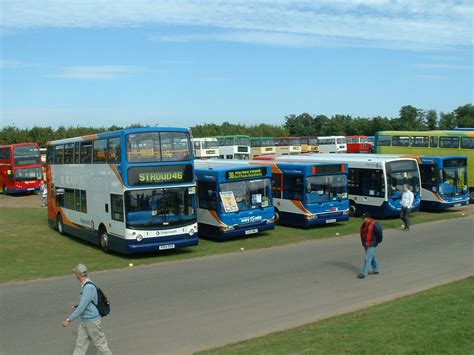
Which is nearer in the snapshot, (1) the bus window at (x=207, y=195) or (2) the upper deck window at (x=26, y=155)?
(1) the bus window at (x=207, y=195)

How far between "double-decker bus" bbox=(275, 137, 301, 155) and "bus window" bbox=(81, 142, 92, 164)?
4582cm

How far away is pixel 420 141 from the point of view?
37.3 meters

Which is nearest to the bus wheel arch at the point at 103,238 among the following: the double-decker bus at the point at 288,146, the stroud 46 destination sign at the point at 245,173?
the stroud 46 destination sign at the point at 245,173

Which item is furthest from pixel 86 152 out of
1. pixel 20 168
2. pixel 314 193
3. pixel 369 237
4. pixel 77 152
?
pixel 20 168

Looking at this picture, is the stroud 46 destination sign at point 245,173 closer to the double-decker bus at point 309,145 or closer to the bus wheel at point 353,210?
the bus wheel at point 353,210

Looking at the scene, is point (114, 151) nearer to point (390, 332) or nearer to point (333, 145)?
point (390, 332)

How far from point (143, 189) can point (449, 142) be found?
78.5 ft

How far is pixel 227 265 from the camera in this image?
1684cm

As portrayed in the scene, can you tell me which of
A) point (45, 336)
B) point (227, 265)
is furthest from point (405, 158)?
point (45, 336)

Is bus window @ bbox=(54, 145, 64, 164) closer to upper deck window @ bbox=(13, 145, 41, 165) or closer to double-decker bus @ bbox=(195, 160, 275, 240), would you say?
double-decker bus @ bbox=(195, 160, 275, 240)

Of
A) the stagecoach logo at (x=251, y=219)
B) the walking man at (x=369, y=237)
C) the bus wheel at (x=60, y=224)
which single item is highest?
the walking man at (x=369, y=237)

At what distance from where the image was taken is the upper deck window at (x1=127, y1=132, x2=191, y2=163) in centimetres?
1747

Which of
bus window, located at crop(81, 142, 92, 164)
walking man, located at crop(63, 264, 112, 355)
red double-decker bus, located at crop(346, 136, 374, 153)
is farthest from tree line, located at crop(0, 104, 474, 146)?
walking man, located at crop(63, 264, 112, 355)

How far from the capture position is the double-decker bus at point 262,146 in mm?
64625
